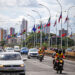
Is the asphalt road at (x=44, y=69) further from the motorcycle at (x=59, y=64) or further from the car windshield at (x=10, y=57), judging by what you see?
the car windshield at (x=10, y=57)

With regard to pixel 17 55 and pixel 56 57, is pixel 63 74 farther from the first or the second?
pixel 17 55

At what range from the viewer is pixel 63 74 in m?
19.1

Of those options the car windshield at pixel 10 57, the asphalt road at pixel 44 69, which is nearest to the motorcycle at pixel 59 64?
the asphalt road at pixel 44 69

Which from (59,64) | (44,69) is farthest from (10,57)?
(44,69)

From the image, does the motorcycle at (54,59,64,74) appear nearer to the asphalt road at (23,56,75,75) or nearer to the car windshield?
the asphalt road at (23,56,75,75)

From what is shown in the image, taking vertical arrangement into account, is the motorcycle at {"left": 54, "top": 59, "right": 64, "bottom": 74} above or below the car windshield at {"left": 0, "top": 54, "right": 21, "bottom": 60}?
below

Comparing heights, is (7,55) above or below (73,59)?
above

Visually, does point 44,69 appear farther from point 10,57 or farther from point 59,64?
point 10,57

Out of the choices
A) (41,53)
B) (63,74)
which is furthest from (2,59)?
(41,53)

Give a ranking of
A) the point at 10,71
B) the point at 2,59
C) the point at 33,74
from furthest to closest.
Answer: the point at 33,74, the point at 2,59, the point at 10,71

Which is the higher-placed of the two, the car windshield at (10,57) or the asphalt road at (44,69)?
the car windshield at (10,57)

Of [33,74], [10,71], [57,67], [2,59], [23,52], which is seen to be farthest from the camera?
[23,52]

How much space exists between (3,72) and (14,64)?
0.73 metres

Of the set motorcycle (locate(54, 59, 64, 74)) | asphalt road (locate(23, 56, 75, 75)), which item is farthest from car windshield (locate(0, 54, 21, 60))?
motorcycle (locate(54, 59, 64, 74))
